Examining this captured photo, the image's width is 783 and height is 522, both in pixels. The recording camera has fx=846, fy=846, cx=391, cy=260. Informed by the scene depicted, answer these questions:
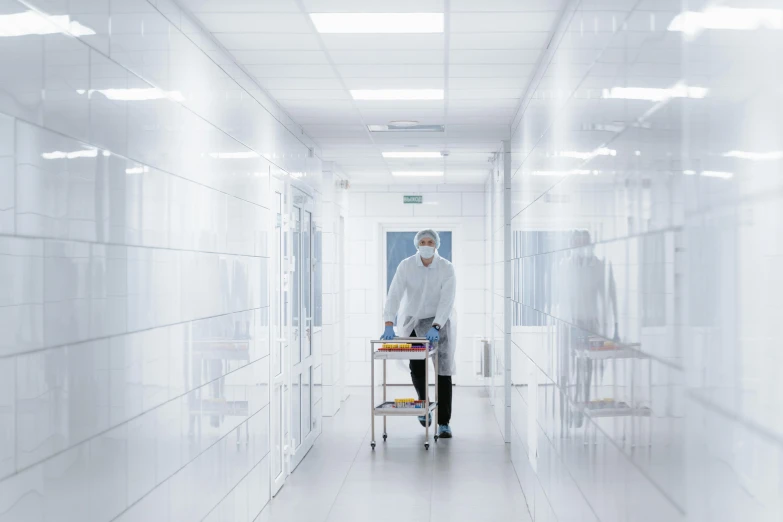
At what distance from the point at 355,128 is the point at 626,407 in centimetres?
461

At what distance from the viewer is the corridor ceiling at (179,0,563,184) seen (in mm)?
3518

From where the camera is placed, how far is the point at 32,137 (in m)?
2.08

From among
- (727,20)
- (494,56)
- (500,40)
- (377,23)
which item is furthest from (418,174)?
(727,20)

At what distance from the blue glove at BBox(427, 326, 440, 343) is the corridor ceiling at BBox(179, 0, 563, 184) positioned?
5.24 ft

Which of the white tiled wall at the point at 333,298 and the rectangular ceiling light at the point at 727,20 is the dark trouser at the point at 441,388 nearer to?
the white tiled wall at the point at 333,298

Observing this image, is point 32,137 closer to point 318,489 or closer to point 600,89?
point 600,89

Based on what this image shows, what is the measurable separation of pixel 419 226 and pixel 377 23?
7.07 meters

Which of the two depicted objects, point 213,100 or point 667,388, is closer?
point 667,388

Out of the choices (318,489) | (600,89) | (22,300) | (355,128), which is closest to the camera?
(22,300)

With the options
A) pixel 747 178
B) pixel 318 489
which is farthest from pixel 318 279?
pixel 747 178

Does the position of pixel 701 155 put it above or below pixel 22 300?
above

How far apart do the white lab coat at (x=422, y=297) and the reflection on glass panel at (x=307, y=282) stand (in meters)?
0.84

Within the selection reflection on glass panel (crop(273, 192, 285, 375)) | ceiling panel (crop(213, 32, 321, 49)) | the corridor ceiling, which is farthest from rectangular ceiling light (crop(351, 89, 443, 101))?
ceiling panel (crop(213, 32, 321, 49))

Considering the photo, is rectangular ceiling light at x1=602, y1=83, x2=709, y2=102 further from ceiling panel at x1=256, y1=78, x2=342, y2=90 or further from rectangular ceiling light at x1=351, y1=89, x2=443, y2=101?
rectangular ceiling light at x1=351, y1=89, x2=443, y2=101
